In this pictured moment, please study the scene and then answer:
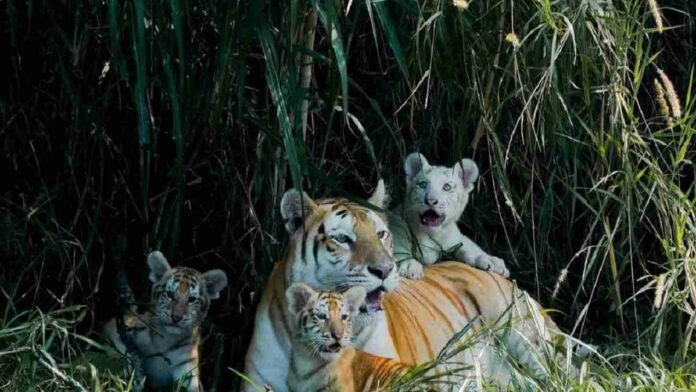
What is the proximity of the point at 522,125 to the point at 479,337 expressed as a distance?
90 cm

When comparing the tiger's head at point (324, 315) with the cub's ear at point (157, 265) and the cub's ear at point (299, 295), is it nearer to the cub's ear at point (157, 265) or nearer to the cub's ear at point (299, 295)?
the cub's ear at point (299, 295)

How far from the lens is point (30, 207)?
190 inches

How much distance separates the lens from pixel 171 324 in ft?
14.9

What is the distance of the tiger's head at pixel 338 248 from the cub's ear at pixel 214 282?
0.31 m

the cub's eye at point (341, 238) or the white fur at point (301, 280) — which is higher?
the cub's eye at point (341, 238)

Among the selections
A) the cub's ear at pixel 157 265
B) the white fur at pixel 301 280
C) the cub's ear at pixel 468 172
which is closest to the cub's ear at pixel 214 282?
the cub's ear at pixel 157 265

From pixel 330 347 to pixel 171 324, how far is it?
61 centimetres

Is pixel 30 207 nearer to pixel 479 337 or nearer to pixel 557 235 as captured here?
pixel 479 337

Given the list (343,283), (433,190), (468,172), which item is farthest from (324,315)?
(468,172)

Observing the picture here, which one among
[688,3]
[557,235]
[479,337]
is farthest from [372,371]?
[688,3]

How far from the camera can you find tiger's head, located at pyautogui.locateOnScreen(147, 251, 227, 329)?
452cm

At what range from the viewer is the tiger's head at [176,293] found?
4523mm

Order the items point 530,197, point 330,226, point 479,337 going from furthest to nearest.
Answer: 1. point 530,197
2. point 330,226
3. point 479,337

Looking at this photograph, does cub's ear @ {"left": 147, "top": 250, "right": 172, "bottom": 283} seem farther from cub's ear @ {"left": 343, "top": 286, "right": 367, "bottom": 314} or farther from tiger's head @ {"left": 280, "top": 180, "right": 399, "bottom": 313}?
cub's ear @ {"left": 343, "top": 286, "right": 367, "bottom": 314}
